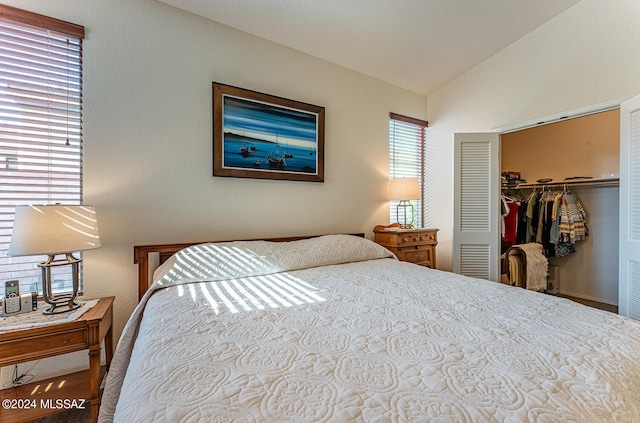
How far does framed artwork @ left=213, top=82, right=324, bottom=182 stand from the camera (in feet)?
7.55

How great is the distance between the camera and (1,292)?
5.40ft

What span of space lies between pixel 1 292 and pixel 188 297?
1220mm

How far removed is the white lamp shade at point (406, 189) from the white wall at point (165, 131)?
2.59 ft

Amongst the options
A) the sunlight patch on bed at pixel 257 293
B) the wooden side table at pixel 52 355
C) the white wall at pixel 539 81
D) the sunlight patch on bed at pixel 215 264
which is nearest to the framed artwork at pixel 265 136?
the sunlight patch on bed at pixel 215 264

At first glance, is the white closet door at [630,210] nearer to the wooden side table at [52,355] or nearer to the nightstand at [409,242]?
the nightstand at [409,242]

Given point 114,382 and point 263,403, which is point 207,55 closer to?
point 114,382

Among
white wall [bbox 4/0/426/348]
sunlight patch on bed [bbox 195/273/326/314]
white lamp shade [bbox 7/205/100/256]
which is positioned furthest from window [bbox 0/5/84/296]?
sunlight patch on bed [bbox 195/273/326/314]

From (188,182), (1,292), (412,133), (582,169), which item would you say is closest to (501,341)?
(188,182)

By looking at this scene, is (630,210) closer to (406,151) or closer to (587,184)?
(587,184)

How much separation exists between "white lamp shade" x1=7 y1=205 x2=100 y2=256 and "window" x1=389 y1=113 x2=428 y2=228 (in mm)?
2868

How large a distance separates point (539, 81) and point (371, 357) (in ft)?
10.3

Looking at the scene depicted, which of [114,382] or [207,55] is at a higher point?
[207,55]

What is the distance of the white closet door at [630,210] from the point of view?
1.99m

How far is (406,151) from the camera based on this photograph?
3.59 m
